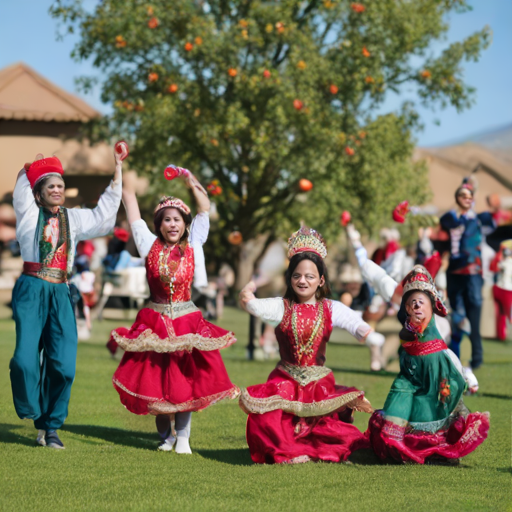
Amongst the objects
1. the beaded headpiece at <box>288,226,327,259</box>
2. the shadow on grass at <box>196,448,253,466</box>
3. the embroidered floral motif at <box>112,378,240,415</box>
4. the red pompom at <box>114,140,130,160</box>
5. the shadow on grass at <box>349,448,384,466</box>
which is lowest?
the shadow on grass at <box>196,448,253,466</box>

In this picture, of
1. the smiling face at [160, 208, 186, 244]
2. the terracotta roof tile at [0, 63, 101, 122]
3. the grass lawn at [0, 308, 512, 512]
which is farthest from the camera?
the terracotta roof tile at [0, 63, 101, 122]

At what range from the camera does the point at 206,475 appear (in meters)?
5.19

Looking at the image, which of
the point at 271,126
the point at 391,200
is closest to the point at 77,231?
the point at 271,126

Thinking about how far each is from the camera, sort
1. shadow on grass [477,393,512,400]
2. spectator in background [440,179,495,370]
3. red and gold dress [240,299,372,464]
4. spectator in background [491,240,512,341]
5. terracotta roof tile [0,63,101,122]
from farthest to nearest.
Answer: terracotta roof tile [0,63,101,122]
spectator in background [491,240,512,341]
spectator in background [440,179,495,370]
shadow on grass [477,393,512,400]
red and gold dress [240,299,372,464]

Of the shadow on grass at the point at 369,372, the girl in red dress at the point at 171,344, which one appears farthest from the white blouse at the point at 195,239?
the shadow on grass at the point at 369,372

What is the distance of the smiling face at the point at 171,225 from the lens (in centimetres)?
621

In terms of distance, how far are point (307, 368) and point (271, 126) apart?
14.0 m

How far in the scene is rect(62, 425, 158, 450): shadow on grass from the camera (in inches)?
246

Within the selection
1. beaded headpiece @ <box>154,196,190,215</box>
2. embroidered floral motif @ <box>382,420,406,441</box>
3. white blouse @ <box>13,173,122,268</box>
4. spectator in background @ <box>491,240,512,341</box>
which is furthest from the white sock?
spectator in background @ <box>491,240,512,341</box>

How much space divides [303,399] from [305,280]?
31.3 inches

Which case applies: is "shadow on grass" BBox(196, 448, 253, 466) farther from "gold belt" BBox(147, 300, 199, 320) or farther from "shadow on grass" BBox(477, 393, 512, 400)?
"shadow on grass" BBox(477, 393, 512, 400)

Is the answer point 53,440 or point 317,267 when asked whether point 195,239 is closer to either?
point 317,267

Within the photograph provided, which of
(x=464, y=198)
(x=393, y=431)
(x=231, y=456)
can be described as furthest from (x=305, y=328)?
(x=464, y=198)

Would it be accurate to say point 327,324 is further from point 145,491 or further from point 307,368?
point 145,491
